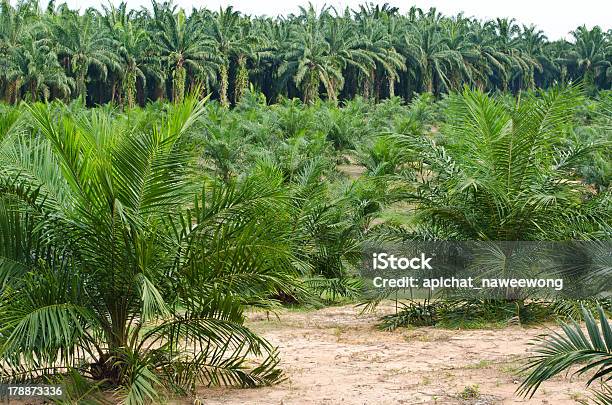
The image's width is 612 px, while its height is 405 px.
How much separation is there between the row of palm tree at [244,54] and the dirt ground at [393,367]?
120 ft

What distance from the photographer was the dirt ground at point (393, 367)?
279 inches

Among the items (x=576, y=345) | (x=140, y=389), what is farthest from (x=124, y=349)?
(x=576, y=345)

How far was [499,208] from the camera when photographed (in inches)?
429

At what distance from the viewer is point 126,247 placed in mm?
6793

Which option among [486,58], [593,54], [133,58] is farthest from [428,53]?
[133,58]

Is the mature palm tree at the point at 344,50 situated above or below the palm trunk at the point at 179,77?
above

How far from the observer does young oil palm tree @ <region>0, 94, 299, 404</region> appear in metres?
6.78

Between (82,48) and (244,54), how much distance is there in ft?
37.1

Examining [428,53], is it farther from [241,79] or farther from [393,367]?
[393,367]

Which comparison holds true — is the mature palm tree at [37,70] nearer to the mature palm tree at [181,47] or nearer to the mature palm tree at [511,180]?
the mature palm tree at [181,47]

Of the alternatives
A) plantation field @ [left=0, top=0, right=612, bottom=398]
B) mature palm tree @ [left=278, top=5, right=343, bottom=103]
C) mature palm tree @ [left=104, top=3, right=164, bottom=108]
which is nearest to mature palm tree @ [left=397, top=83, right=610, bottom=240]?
plantation field @ [left=0, top=0, right=612, bottom=398]

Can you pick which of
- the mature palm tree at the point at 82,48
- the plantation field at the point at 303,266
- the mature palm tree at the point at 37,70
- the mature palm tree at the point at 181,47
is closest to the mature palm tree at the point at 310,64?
the mature palm tree at the point at 181,47

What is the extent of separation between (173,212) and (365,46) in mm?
53825

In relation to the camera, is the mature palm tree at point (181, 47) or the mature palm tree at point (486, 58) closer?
the mature palm tree at point (181, 47)
